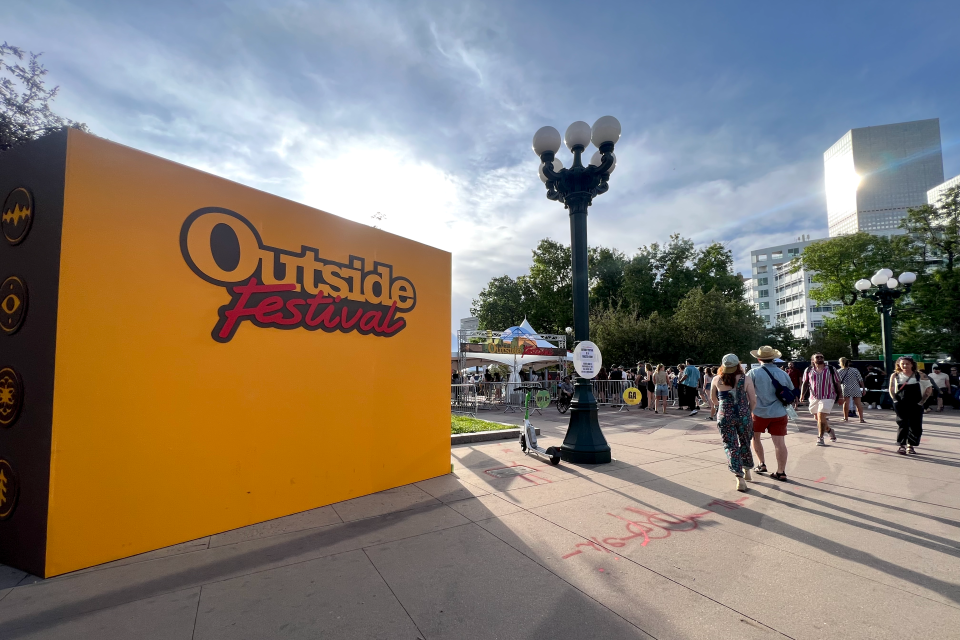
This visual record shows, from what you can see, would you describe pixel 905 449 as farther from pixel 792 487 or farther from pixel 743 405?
pixel 743 405

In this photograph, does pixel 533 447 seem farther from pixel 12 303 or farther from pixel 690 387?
pixel 690 387

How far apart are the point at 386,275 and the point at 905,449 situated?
9.09 meters

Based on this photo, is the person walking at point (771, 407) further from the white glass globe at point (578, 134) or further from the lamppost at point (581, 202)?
the white glass globe at point (578, 134)

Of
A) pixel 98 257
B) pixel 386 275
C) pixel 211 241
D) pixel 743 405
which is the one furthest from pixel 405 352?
pixel 743 405

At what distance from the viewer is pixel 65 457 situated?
3.60 meters

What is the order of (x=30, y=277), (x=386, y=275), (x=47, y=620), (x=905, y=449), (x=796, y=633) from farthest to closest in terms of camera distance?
(x=905, y=449)
(x=386, y=275)
(x=30, y=277)
(x=47, y=620)
(x=796, y=633)

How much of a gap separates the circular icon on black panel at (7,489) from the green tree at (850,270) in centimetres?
4097

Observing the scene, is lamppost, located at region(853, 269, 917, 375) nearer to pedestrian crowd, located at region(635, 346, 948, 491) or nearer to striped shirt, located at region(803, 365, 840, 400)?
pedestrian crowd, located at region(635, 346, 948, 491)

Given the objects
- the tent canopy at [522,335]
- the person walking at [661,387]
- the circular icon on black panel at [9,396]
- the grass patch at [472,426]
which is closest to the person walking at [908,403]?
the grass patch at [472,426]

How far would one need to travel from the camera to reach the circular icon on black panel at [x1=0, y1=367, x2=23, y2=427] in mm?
3801

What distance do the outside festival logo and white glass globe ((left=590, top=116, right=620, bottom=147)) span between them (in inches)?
165

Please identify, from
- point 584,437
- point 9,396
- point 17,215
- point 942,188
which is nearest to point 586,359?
point 584,437

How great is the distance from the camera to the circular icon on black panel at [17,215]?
3.94m

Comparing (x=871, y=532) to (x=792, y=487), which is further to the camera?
(x=792, y=487)
